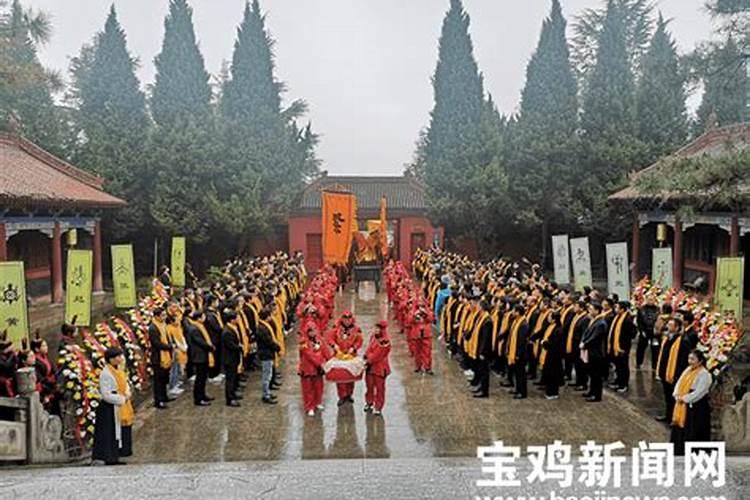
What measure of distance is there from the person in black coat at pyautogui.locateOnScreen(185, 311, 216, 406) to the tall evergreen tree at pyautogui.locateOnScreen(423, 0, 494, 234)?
20.5 meters

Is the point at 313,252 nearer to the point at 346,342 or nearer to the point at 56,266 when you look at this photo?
the point at 56,266

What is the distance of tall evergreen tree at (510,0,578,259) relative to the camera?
27141mm

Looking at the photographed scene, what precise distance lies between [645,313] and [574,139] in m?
15.3

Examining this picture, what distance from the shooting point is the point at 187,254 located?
30.0 metres

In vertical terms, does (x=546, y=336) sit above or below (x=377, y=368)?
above

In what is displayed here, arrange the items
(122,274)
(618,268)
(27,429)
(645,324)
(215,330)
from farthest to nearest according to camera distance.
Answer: (122,274), (618,268), (645,324), (215,330), (27,429)

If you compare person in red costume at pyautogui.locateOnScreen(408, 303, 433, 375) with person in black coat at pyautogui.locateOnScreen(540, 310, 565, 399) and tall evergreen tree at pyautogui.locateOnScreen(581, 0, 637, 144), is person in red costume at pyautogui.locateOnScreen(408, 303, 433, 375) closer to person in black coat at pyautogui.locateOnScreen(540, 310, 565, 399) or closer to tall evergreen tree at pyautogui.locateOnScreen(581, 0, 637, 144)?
person in black coat at pyautogui.locateOnScreen(540, 310, 565, 399)

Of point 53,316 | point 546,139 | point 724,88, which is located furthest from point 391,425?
point 546,139

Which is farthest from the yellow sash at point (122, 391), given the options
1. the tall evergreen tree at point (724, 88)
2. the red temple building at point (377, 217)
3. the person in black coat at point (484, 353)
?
the red temple building at point (377, 217)

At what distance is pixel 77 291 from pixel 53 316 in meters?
8.70

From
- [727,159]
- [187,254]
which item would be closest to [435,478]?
[727,159]

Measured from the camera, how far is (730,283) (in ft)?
38.8

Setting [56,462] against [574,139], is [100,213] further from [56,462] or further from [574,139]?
[56,462]

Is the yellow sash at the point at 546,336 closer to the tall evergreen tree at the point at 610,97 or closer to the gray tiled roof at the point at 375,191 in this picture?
the tall evergreen tree at the point at 610,97
